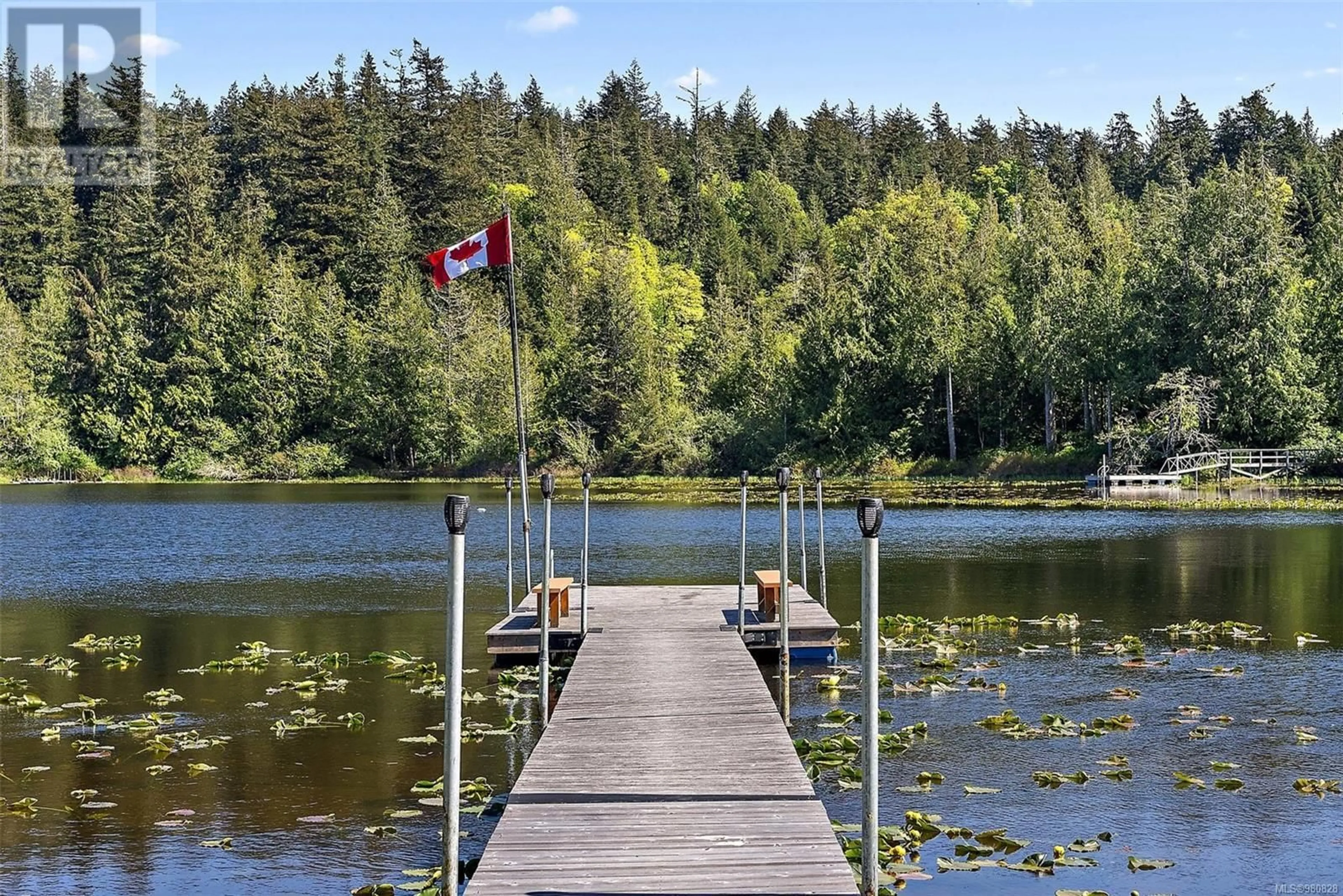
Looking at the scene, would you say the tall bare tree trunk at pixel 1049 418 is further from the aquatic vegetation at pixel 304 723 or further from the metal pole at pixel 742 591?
the aquatic vegetation at pixel 304 723

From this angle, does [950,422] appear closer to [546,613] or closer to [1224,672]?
[1224,672]

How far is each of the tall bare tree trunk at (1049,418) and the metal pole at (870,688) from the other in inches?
2706

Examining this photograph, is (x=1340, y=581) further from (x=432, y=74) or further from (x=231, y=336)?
(x=432, y=74)

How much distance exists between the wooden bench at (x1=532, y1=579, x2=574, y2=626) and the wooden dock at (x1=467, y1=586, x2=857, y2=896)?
3592 mm

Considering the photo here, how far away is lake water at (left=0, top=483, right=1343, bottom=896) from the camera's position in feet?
42.5

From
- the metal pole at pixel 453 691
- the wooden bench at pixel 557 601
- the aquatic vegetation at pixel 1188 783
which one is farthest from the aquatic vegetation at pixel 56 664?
the aquatic vegetation at pixel 1188 783

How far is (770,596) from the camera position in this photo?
2359 cm

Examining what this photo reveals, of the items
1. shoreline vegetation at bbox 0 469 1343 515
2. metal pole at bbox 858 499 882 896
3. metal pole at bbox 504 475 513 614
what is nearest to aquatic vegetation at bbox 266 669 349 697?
metal pole at bbox 504 475 513 614

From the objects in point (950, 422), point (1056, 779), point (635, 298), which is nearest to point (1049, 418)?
point (950, 422)

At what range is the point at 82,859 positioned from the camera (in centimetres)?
1295

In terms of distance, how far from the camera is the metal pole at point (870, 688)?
10328mm

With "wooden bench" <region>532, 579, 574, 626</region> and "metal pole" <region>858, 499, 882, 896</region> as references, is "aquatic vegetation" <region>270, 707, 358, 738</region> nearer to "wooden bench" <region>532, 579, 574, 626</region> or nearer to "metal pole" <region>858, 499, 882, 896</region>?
"wooden bench" <region>532, 579, 574, 626</region>

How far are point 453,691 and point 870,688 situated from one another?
9.92 ft

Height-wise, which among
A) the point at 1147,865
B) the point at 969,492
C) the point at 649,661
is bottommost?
the point at 1147,865
